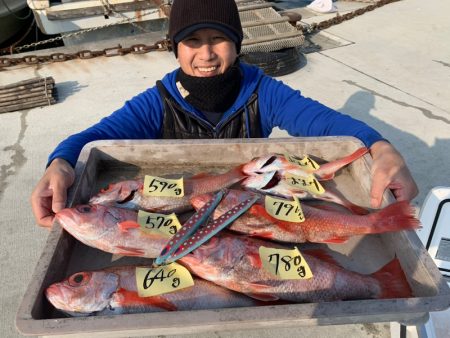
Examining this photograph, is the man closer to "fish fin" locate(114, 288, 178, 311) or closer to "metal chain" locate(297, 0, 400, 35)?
"fish fin" locate(114, 288, 178, 311)

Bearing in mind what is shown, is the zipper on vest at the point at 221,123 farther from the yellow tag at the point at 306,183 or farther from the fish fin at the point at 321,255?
the fish fin at the point at 321,255

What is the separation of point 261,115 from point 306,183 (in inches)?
31.0

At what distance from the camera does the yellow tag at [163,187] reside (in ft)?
5.11

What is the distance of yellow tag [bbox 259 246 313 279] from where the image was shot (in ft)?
4.08

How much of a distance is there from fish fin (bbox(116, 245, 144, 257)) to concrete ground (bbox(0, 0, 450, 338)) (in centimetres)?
64

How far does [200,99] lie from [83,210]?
3.33 feet

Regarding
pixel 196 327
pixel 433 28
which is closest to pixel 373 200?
pixel 196 327

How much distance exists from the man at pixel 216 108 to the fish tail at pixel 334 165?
59mm

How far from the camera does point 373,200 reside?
1.56 metres

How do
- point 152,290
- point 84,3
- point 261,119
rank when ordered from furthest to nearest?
1. point 84,3
2. point 261,119
3. point 152,290

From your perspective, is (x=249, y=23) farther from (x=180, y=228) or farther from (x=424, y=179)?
(x=180, y=228)

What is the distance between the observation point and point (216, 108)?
7.30 feet

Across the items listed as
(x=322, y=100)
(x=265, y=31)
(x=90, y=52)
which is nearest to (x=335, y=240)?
(x=322, y=100)

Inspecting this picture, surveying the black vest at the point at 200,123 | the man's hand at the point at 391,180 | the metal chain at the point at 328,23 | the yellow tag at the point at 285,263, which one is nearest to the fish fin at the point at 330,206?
the man's hand at the point at 391,180
